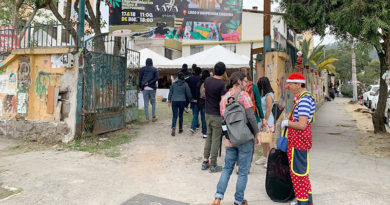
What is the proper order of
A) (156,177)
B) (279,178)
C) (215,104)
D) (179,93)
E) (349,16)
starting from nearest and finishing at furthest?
(279,178) < (156,177) < (215,104) < (349,16) < (179,93)

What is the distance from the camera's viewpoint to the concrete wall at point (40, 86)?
654 cm

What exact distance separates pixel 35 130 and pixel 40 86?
3.37 feet

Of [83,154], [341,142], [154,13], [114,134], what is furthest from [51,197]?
[154,13]

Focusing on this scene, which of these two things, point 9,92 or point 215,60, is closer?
point 9,92

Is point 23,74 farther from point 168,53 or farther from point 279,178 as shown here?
point 168,53

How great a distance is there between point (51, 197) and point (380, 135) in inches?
343

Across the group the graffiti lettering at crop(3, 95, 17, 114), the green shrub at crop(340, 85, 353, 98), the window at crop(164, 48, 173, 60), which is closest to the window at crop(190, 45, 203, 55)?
the window at crop(164, 48, 173, 60)

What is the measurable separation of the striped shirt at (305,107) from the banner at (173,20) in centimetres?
743

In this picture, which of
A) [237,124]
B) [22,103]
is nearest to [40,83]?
[22,103]

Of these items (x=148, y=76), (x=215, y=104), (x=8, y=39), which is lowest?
(x=215, y=104)

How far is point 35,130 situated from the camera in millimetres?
6840

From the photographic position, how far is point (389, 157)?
6.29 metres

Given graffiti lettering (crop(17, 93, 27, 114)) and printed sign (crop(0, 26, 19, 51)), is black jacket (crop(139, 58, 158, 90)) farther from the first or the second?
printed sign (crop(0, 26, 19, 51))

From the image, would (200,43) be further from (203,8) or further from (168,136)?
(168,136)
